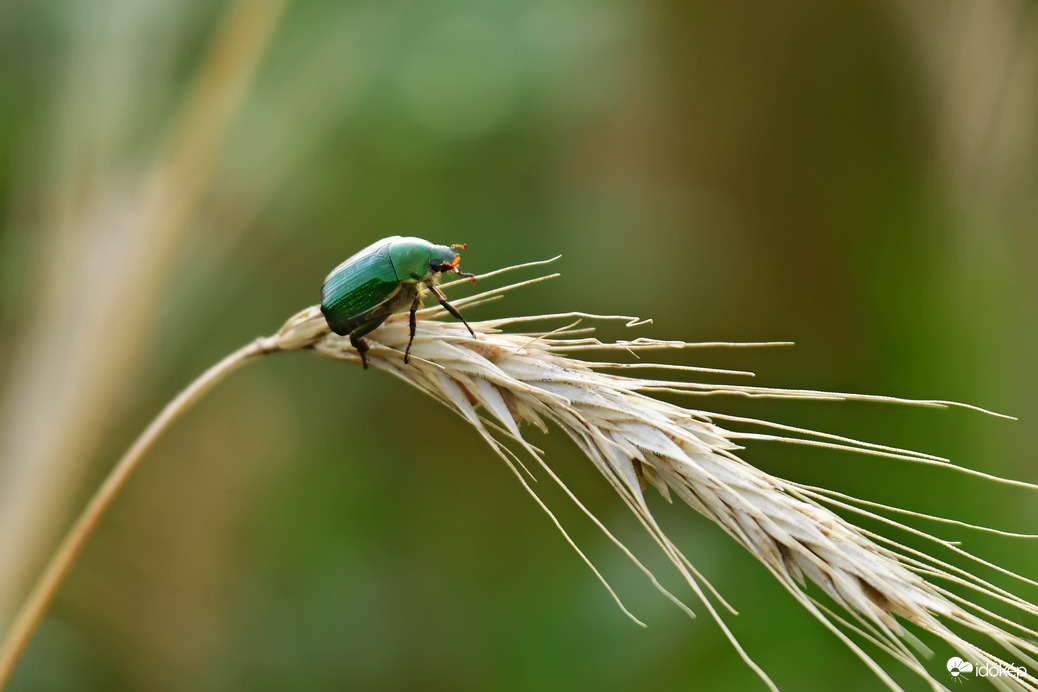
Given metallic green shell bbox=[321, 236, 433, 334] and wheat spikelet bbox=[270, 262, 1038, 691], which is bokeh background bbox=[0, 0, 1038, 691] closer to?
metallic green shell bbox=[321, 236, 433, 334]

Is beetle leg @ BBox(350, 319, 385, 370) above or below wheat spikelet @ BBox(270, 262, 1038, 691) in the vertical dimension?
above

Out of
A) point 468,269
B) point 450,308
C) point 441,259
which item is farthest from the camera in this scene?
point 468,269

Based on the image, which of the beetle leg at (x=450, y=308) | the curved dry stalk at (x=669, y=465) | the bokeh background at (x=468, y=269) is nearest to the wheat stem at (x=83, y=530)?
the curved dry stalk at (x=669, y=465)

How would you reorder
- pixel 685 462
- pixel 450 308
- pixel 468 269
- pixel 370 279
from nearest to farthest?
pixel 685 462 → pixel 450 308 → pixel 370 279 → pixel 468 269

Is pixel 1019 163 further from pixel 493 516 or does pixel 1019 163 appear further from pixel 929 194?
pixel 493 516

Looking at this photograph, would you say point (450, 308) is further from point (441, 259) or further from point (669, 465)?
point (669, 465)

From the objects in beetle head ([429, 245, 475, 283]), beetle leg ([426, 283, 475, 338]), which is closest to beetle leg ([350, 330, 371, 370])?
beetle leg ([426, 283, 475, 338])

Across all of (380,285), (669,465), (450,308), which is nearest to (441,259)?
(380,285)

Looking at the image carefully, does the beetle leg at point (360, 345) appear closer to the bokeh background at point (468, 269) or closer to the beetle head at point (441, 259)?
the beetle head at point (441, 259)
